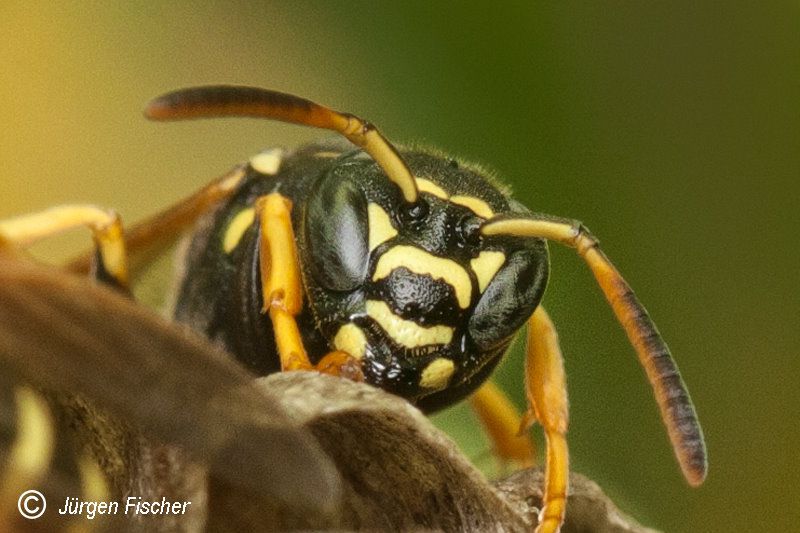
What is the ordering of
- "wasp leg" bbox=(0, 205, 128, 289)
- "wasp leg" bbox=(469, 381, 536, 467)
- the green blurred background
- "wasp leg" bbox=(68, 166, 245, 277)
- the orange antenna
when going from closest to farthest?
the orange antenna
"wasp leg" bbox=(0, 205, 128, 289)
"wasp leg" bbox=(68, 166, 245, 277)
"wasp leg" bbox=(469, 381, 536, 467)
the green blurred background

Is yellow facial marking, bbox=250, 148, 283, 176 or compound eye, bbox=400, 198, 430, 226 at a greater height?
compound eye, bbox=400, 198, 430, 226

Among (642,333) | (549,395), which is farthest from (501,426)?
(642,333)

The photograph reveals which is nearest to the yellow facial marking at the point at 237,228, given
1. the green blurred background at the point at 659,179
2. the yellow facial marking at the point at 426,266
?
the yellow facial marking at the point at 426,266

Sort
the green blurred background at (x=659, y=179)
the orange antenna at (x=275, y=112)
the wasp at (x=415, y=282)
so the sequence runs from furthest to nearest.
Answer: the green blurred background at (x=659, y=179)
the wasp at (x=415, y=282)
the orange antenna at (x=275, y=112)

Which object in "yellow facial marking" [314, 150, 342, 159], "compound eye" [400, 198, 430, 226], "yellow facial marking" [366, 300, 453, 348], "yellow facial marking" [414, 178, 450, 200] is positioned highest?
"yellow facial marking" [414, 178, 450, 200]

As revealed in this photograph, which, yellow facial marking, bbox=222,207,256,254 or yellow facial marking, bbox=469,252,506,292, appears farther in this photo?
yellow facial marking, bbox=222,207,256,254

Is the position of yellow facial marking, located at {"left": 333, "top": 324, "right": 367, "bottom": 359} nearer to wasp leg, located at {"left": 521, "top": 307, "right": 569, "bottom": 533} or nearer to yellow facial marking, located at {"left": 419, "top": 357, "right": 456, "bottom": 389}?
yellow facial marking, located at {"left": 419, "top": 357, "right": 456, "bottom": 389}

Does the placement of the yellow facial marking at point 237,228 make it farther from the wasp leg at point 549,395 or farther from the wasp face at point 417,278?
the wasp leg at point 549,395

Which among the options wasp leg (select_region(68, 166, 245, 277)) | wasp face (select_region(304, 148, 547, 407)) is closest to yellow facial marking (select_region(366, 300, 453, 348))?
wasp face (select_region(304, 148, 547, 407))
